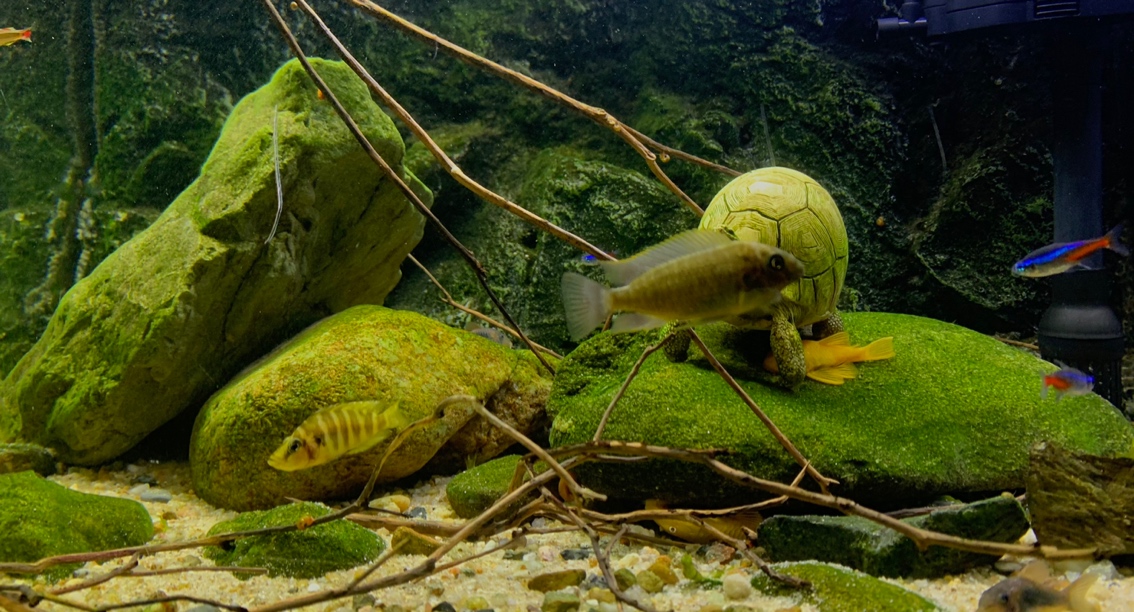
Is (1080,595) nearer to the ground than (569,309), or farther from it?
nearer to the ground

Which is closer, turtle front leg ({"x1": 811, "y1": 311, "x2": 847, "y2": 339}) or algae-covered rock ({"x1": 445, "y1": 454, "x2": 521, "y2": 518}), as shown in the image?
algae-covered rock ({"x1": 445, "y1": 454, "x2": 521, "y2": 518})

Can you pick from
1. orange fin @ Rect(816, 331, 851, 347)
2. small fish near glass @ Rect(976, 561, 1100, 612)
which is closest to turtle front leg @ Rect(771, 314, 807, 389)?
orange fin @ Rect(816, 331, 851, 347)

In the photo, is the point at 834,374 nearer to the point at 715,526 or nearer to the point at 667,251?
the point at 715,526

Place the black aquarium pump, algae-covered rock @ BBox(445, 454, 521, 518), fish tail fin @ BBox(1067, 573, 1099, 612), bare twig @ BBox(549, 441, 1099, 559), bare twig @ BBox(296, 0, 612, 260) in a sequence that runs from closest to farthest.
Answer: bare twig @ BBox(549, 441, 1099, 559)
fish tail fin @ BBox(1067, 573, 1099, 612)
bare twig @ BBox(296, 0, 612, 260)
algae-covered rock @ BBox(445, 454, 521, 518)
the black aquarium pump

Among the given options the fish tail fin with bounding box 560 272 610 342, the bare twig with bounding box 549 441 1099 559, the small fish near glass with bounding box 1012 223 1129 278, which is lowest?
the bare twig with bounding box 549 441 1099 559

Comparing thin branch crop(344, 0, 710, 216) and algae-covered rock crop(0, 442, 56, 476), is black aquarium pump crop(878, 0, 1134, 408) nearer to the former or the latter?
thin branch crop(344, 0, 710, 216)

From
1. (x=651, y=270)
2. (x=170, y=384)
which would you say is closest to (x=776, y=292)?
(x=651, y=270)

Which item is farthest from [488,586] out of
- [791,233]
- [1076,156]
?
[1076,156]
